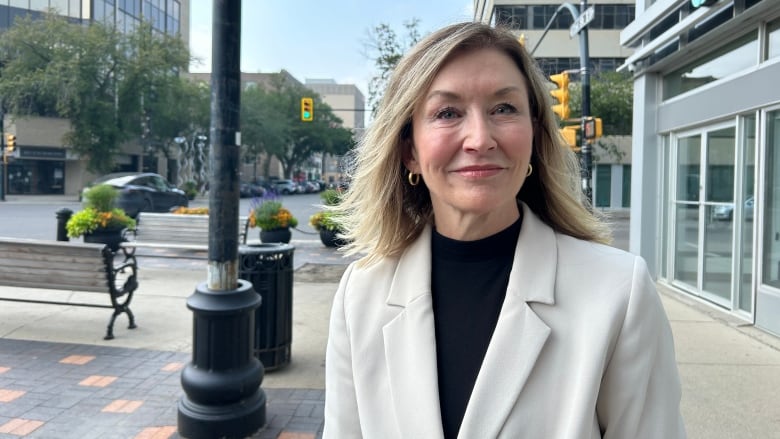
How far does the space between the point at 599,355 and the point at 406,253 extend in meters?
0.64

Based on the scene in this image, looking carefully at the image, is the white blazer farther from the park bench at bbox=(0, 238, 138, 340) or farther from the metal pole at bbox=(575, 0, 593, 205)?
the metal pole at bbox=(575, 0, 593, 205)

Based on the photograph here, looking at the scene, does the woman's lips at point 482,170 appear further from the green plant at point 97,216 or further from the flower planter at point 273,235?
the flower planter at point 273,235

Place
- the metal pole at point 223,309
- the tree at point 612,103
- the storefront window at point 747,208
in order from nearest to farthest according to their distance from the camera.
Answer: the metal pole at point 223,309
the storefront window at point 747,208
the tree at point 612,103

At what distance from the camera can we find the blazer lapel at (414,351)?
4.64 ft

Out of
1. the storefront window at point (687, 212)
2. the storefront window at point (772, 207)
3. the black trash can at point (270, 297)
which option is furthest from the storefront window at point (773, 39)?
the black trash can at point (270, 297)

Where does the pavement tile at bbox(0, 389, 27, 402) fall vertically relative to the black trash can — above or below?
below

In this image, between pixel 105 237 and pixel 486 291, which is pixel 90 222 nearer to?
pixel 105 237

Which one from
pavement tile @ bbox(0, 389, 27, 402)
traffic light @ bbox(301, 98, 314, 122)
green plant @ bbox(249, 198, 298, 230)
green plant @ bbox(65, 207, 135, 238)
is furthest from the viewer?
traffic light @ bbox(301, 98, 314, 122)

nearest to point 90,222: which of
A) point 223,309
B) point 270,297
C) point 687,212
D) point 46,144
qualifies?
point 270,297

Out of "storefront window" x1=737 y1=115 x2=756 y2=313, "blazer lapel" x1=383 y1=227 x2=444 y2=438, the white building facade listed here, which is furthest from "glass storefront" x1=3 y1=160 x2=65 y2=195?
"blazer lapel" x1=383 y1=227 x2=444 y2=438

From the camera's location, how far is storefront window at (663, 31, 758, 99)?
708cm

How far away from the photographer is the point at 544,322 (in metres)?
1.41

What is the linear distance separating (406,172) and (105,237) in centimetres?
1057

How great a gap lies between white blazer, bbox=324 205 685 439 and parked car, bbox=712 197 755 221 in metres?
6.63
